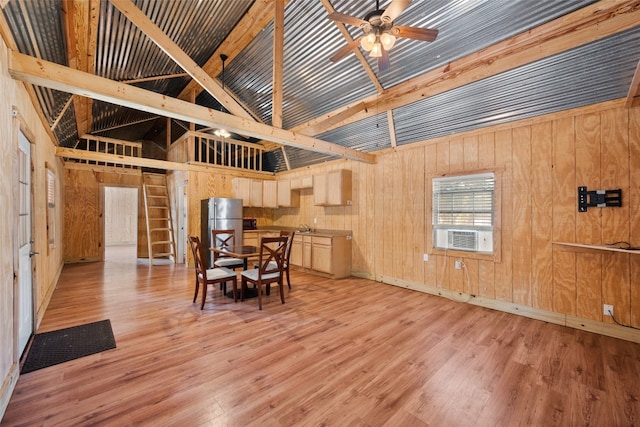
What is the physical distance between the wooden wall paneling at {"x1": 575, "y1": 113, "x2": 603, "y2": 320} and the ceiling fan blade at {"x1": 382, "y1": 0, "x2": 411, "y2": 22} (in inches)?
109

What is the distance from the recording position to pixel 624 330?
9.61 feet

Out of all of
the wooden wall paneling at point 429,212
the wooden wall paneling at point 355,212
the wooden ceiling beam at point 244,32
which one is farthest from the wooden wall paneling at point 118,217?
the wooden wall paneling at point 429,212

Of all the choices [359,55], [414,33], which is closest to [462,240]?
[414,33]

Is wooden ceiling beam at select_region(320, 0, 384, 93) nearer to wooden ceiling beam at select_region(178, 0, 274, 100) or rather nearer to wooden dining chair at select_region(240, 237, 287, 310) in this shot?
wooden ceiling beam at select_region(178, 0, 274, 100)

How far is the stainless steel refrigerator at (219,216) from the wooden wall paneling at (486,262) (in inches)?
204

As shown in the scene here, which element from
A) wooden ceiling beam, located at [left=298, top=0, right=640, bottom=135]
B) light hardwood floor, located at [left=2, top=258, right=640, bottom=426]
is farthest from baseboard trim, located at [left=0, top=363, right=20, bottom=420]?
wooden ceiling beam, located at [left=298, top=0, right=640, bottom=135]

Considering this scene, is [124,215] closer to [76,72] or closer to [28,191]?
[28,191]

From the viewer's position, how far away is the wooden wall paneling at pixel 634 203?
2.89 meters

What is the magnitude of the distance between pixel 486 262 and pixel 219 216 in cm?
549

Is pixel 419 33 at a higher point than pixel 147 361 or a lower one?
Answer: higher

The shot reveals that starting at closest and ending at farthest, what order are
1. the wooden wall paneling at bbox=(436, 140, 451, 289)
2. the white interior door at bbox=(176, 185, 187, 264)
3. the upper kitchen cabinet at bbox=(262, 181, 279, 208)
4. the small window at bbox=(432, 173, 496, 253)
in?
the small window at bbox=(432, 173, 496, 253) → the wooden wall paneling at bbox=(436, 140, 451, 289) → the white interior door at bbox=(176, 185, 187, 264) → the upper kitchen cabinet at bbox=(262, 181, 279, 208)

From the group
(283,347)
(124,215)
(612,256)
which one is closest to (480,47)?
(612,256)

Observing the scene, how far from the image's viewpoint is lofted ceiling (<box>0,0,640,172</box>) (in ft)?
8.32

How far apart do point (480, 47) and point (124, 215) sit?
12866 millimetres
